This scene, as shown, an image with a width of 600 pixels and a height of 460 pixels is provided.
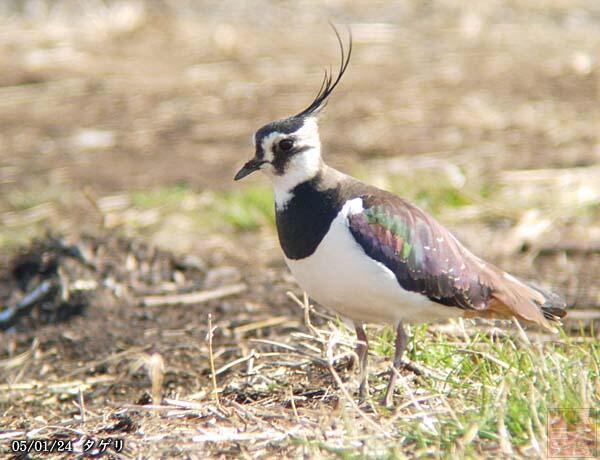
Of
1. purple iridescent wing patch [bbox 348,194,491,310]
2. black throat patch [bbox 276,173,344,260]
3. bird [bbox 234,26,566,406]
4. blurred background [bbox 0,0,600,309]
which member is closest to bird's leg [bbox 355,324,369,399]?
bird [bbox 234,26,566,406]

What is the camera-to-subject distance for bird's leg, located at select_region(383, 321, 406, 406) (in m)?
4.65

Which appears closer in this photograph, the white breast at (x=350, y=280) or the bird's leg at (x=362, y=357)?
the white breast at (x=350, y=280)

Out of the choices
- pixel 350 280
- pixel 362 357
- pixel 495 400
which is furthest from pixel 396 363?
pixel 495 400

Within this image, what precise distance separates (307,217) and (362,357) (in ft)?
2.29

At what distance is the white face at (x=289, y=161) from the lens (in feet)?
16.3

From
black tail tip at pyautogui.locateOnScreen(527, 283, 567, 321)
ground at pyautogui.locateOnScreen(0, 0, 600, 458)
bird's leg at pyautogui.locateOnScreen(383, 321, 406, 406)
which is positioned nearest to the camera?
ground at pyautogui.locateOnScreen(0, 0, 600, 458)

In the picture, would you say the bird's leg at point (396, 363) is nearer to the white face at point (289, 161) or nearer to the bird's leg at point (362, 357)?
the bird's leg at point (362, 357)

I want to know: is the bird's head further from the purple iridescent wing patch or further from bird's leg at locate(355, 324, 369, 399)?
bird's leg at locate(355, 324, 369, 399)

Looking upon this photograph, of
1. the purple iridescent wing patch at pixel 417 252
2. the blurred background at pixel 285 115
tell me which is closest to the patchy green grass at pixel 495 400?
the purple iridescent wing patch at pixel 417 252

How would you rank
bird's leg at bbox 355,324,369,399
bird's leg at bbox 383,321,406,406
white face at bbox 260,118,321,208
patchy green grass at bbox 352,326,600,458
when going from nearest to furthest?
patchy green grass at bbox 352,326,600,458
bird's leg at bbox 383,321,406,406
bird's leg at bbox 355,324,369,399
white face at bbox 260,118,321,208

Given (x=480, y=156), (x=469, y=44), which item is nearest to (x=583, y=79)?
(x=469, y=44)

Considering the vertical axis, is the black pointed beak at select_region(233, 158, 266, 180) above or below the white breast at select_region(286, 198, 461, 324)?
above

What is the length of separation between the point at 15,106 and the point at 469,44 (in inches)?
220

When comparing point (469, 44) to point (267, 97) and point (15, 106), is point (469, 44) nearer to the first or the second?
point (267, 97)
